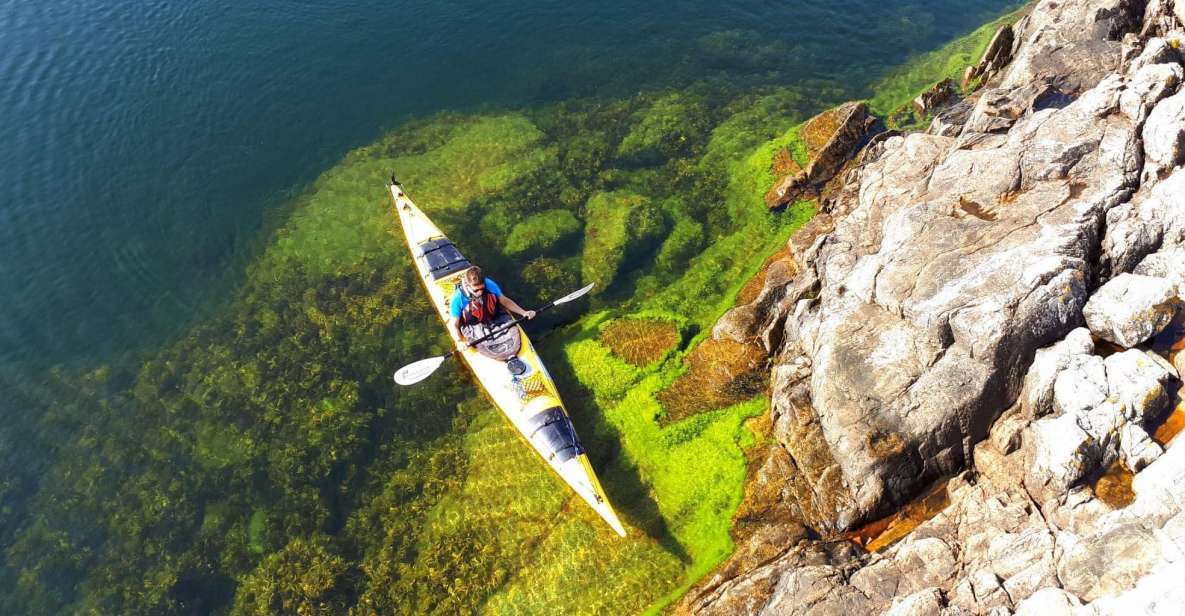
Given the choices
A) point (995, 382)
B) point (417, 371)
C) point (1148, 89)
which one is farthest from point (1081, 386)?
point (417, 371)

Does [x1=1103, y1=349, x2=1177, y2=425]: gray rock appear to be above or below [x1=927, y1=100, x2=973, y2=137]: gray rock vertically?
below

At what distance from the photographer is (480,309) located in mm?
11875

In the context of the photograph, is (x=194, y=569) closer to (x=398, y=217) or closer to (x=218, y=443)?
(x=218, y=443)

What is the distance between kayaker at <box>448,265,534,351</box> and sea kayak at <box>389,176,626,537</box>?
434 millimetres

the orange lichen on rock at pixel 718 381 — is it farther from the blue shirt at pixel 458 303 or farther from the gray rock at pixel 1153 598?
the gray rock at pixel 1153 598

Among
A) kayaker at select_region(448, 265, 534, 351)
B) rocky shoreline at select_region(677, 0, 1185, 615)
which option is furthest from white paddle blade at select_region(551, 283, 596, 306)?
rocky shoreline at select_region(677, 0, 1185, 615)

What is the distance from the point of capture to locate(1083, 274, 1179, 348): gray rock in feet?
25.2

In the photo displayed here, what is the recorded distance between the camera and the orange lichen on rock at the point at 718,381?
10867 millimetres

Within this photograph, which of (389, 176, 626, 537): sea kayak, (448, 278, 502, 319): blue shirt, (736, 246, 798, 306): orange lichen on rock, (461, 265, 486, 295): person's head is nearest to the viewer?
(389, 176, 626, 537): sea kayak

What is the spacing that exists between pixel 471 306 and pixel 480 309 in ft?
0.56

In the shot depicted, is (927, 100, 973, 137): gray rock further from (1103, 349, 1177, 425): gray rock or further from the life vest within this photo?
the life vest

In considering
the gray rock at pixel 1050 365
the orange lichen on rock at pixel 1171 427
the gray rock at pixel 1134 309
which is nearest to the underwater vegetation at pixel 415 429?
the gray rock at pixel 1050 365

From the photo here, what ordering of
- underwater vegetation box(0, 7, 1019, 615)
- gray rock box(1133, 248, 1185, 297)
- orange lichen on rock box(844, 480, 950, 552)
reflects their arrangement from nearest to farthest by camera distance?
gray rock box(1133, 248, 1185, 297) < orange lichen on rock box(844, 480, 950, 552) < underwater vegetation box(0, 7, 1019, 615)

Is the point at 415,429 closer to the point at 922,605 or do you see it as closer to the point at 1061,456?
the point at 922,605
